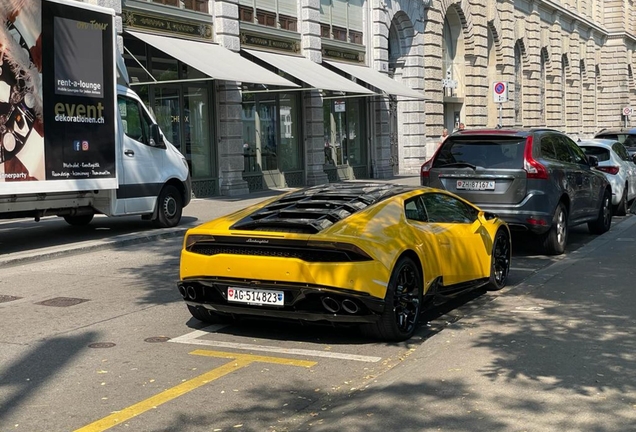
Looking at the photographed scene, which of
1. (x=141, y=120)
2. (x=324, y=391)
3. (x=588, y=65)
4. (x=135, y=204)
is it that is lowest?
(x=324, y=391)

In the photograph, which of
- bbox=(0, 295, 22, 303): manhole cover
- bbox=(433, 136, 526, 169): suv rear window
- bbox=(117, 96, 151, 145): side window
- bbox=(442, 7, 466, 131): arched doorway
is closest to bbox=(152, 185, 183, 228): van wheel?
bbox=(117, 96, 151, 145): side window

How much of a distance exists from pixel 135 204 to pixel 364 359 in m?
8.81

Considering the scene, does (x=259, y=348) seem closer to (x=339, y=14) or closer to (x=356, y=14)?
(x=339, y=14)

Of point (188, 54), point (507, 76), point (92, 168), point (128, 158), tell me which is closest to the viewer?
point (92, 168)

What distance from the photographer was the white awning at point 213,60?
19.6 m

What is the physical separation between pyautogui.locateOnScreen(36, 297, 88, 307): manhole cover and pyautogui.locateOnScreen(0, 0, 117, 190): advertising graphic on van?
3329mm

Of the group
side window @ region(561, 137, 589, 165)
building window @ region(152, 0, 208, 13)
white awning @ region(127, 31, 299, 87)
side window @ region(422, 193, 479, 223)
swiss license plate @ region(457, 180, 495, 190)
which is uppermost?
building window @ region(152, 0, 208, 13)

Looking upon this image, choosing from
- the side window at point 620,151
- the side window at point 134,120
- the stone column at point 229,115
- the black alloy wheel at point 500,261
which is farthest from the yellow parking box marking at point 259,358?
the stone column at point 229,115

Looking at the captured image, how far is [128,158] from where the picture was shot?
14398mm

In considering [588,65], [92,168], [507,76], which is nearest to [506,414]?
[92,168]

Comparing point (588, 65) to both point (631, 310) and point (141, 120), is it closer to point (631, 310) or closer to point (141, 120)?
point (141, 120)

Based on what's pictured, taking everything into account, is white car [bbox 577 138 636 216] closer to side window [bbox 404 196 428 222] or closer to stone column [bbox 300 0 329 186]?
side window [bbox 404 196 428 222]

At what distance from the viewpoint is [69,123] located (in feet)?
42.3

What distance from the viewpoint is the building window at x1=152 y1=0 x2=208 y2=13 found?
836 inches
